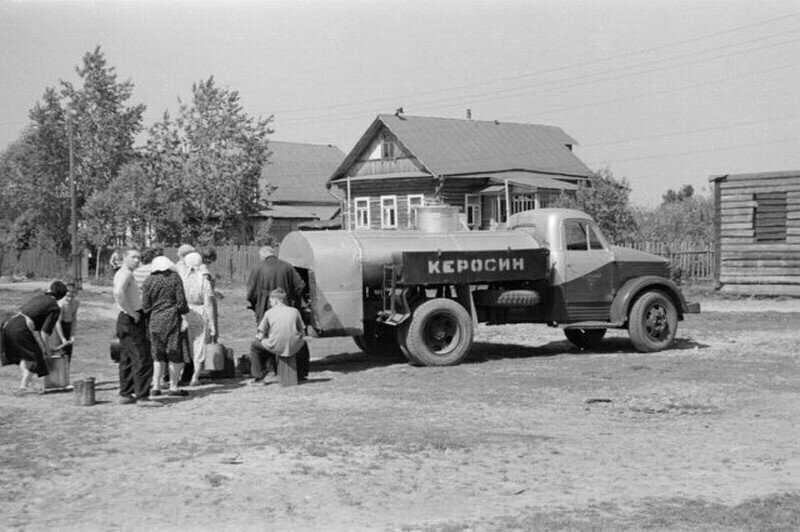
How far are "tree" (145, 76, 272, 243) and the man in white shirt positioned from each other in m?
37.8

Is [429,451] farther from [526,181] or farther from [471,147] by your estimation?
[471,147]

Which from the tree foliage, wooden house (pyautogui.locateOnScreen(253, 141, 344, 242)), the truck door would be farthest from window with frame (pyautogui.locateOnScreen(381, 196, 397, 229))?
the truck door

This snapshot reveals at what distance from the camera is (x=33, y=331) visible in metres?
12.0

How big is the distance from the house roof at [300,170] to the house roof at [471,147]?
1296 centimetres

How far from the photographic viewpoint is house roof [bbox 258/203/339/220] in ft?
187

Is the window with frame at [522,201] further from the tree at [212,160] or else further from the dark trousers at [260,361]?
the dark trousers at [260,361]

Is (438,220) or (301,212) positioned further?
(301,212)

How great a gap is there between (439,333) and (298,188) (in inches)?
1911

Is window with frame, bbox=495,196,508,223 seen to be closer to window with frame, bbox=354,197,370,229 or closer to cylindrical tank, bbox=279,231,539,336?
window with frame, bbox=354,197,370,229

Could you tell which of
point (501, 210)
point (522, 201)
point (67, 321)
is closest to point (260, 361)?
point (67, 321)

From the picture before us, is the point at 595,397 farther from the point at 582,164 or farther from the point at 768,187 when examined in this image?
the point at 582,164

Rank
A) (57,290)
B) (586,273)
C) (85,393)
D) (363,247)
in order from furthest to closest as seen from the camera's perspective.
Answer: (586,273), (363,247), (57,290), (85,393)

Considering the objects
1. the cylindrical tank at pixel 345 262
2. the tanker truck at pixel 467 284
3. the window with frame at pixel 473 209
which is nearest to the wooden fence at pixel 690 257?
the tanker truck at pixel 467 284

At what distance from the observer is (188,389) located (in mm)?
12555
